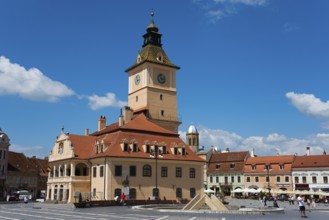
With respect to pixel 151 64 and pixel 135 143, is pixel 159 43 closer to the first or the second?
pixel 151 64

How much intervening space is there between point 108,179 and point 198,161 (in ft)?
47.8

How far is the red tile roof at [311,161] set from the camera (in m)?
83.2

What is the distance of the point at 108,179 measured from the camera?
52.5 m

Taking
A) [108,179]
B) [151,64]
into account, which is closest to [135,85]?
[151,64]

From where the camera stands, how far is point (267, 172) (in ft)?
286

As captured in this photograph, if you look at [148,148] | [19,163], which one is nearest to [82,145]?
[148,148]

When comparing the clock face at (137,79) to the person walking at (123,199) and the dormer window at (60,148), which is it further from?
the person walking at (123,199)

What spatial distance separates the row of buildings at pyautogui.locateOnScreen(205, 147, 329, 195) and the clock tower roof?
98.4 feet

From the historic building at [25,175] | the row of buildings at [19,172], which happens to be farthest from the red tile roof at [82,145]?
the historic building at [25,175]

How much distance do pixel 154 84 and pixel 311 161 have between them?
36.3 m

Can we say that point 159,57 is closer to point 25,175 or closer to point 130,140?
point 130,140

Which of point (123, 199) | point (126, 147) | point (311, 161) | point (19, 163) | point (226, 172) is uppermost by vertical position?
point (19, 163)

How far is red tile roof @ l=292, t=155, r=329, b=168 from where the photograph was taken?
83188 millimetres

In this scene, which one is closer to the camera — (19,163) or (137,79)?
(137,79)
